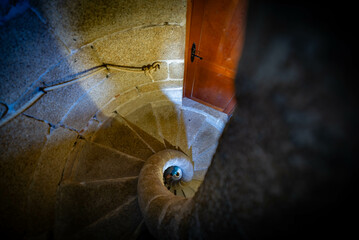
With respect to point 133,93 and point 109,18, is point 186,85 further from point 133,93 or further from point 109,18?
point 109,18

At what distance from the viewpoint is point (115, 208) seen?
77.2 inches

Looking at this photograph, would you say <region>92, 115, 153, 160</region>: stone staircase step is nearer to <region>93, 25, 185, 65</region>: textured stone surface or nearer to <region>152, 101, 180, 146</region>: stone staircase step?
<region>152, 101, 180, 146</region>: stone staircase step

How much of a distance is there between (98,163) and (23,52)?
1.73 meters

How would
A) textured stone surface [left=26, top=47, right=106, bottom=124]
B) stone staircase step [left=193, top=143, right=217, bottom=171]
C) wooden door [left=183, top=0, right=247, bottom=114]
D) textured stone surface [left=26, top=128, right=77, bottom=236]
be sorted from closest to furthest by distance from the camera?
1. textured stone surface [left=26, top=47, right=106, bottom=124]
2. textured stone surface [left=26, top=128, right=77, bottom=236]
3. wooden door [left=183, top=0, right=247, bottom=114]
4. stone staircase step [left=193, top=143, right=217, bottom=171]

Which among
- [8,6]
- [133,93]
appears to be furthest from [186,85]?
[8,6]

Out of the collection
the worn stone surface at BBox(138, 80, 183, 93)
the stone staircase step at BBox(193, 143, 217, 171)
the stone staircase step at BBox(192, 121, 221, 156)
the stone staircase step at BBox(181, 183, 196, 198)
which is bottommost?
the stone staircase step at BBox(181, 183, 196, 198)

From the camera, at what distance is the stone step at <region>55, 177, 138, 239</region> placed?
176 centimetres

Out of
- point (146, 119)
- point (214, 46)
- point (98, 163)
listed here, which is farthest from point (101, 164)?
point (214, 46)

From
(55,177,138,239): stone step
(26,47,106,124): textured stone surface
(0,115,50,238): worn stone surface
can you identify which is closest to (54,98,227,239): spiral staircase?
(55,177,138,239): stone step

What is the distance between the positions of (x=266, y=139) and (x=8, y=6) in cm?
162

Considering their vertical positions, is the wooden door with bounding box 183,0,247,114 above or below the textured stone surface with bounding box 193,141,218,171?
above

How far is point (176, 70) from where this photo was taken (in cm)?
237

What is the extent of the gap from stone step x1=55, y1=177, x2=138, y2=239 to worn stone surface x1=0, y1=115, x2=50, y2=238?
0.45 metres

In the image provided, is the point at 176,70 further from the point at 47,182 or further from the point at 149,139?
the point at 47,182
